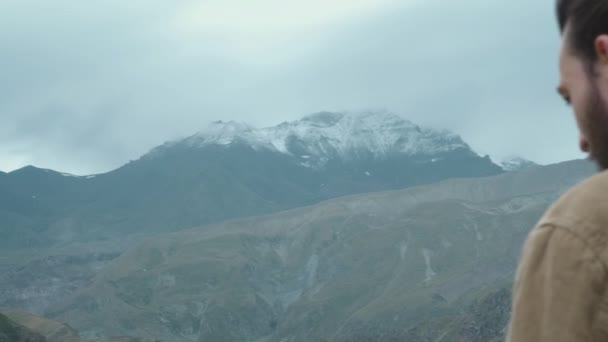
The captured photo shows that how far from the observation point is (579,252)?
297 cm

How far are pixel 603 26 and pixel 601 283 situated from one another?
97 centimetres

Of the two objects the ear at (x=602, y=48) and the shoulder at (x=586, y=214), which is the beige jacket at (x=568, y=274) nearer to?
the shoulder at (x=586, y=214)

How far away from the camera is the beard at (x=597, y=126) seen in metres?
3.31

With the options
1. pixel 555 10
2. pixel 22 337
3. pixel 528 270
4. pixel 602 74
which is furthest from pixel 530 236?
pixel 22 337

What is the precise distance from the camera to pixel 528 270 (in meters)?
3.10

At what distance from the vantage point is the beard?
3.31 meters

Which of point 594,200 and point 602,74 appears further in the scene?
point 602,74

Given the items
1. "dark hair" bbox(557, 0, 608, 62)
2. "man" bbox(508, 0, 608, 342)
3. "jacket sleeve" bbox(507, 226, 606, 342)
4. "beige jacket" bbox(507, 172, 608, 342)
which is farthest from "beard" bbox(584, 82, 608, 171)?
"jacket sleeve" bbox(507, 226, 606, 342)

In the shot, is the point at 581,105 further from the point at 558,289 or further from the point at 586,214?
the point at 558,289

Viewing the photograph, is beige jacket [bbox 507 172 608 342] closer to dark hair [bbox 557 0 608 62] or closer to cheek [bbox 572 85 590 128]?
cheek [bbox 572 85 590 128]

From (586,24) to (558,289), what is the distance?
3.31ft

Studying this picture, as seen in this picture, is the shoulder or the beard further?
the beard

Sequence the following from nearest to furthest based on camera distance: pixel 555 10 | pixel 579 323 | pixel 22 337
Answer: pixel 579 323
pixel 555 10
pixel 22 337

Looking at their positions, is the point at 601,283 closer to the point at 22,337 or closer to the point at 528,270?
the point at 528,270
